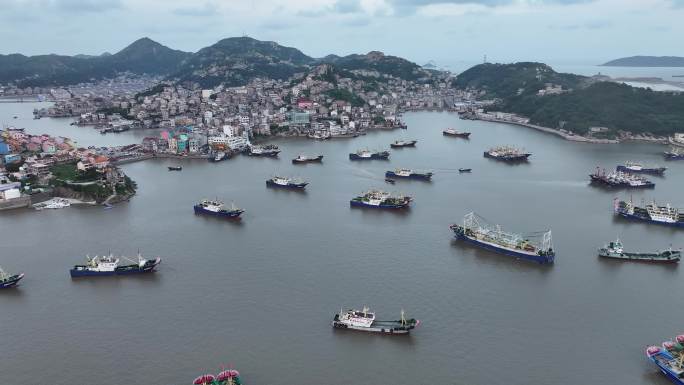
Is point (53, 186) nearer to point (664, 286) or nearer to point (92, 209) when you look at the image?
point (92, 209)

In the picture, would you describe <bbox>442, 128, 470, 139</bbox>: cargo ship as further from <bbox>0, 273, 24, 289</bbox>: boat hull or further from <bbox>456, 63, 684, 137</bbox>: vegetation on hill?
<bbox>0, 273, 24, 289</bbox>: boat hull

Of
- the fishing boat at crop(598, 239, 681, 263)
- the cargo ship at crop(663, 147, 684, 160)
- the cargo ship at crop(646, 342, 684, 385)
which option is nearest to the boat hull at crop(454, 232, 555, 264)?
the fishing boat at crop(598, 239, 681, 263)

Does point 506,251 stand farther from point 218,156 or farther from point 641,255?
point 218,156

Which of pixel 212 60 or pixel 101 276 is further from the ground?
pixel 212 60

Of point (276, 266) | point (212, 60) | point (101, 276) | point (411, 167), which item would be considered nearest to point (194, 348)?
point (276, 266)

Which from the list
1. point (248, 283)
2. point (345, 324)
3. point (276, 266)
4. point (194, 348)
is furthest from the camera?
point (276, 266)

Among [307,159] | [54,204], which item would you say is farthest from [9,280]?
[307,159]
